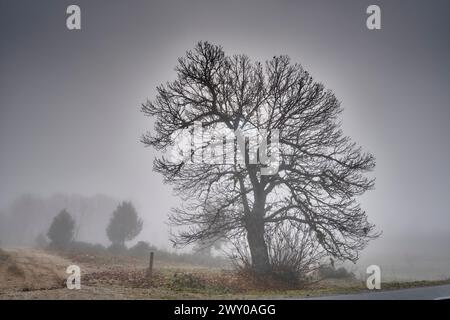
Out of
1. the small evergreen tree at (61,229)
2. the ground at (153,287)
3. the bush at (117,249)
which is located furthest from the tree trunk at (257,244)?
the small evergreen tree at (61,229)

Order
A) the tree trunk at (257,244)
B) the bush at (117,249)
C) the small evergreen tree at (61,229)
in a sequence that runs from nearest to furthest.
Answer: the tree trunk at (257,244) < the bush at (117,249) < the small evergreen tree at (61,229)

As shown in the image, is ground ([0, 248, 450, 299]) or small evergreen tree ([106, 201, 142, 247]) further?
small evergreen tree ([106, 201, 142, 247])

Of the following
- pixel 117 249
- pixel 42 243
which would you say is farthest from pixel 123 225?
pixel 42 243

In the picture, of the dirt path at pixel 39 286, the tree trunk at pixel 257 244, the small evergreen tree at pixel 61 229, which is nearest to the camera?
the dirt path at pixel 39 286

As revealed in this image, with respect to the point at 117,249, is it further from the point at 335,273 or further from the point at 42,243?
the point at 335,273

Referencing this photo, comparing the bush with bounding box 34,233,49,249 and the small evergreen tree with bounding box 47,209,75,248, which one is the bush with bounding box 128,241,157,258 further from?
the bush with bounding box 34,233,49,249

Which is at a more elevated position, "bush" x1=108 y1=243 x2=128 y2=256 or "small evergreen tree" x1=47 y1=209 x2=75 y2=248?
"small evergreen tree" x1=47 y1=209 x2=75 y2=248

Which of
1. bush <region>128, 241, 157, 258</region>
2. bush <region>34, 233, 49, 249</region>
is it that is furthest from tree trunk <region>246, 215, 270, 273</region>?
bush <region>34, 233, 49, 249</region>

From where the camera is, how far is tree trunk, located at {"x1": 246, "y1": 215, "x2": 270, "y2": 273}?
12148 mm

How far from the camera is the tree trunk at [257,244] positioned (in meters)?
12.1

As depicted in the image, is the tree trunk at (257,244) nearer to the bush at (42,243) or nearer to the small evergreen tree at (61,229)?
the small evergreen tree at (61,229)

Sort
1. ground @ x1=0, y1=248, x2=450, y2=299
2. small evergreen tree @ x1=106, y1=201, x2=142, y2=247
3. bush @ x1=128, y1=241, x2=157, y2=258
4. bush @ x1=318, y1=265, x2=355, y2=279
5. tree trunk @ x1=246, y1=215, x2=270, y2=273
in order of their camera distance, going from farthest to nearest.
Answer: small evergreen tree @ x1=106, y1=201, x2=142, y2=247, bush @ x1=128, y1=241, x2=157, y2=258, bush @ x1=318, y1=265, x2=355, y2=279, tree trunk @ x1=246, y1=215, x2=270, y2=273, ground @ x1=0, y1=248, x2=450, y2=299

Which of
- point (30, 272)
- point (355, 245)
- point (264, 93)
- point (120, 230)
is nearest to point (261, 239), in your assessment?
point (355, 245)

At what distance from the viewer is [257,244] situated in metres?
12.5
